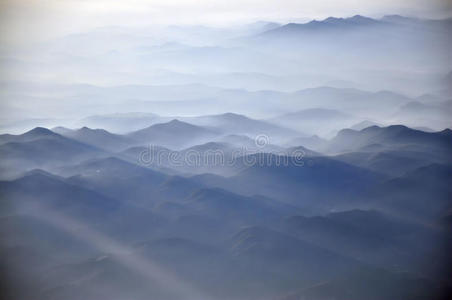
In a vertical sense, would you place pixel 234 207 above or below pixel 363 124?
below

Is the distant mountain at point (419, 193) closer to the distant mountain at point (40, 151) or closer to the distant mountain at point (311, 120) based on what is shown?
the distant mountain at point (311, 120)

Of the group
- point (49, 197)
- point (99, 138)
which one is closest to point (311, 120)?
point (99, 138)

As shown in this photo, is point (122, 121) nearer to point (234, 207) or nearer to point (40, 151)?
point (40, 151)

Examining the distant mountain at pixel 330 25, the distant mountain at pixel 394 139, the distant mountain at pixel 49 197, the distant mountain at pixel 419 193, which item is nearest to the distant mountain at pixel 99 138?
the distant mountain at pixel 49 197

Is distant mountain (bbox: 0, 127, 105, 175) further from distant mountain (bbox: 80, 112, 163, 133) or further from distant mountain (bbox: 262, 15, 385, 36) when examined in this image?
distant mountain (bbox: 262, 15, 385, 36)

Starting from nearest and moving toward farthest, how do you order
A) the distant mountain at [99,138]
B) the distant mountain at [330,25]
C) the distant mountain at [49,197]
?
the distant mountain at [49,197]
the distant mountain at [99,138]
the distant mountain at [330,25]

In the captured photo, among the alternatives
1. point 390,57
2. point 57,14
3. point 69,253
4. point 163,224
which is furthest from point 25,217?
point 390,57

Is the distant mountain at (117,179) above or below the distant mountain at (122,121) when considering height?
below
